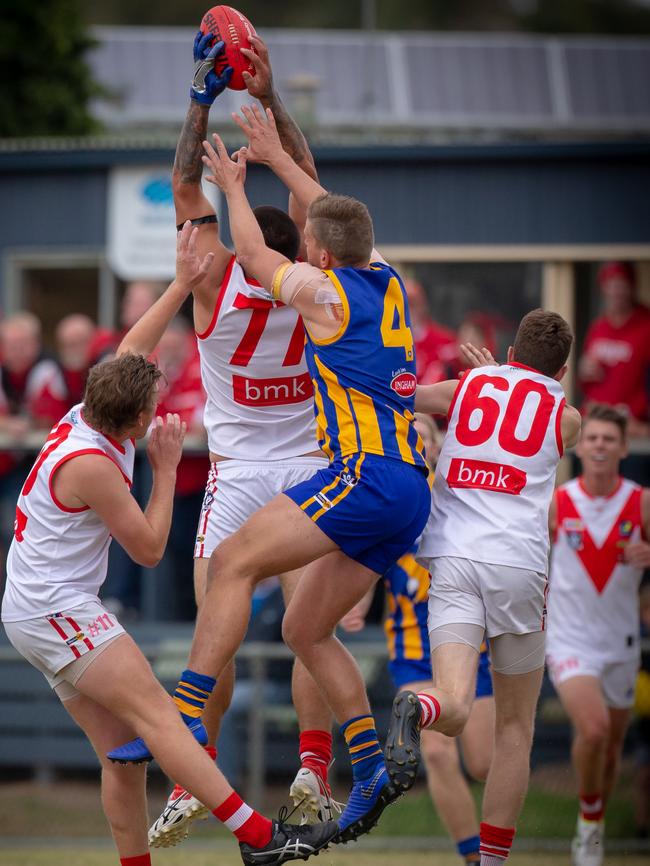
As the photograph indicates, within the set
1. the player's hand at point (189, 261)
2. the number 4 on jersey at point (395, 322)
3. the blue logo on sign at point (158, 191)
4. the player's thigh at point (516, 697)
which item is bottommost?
the player's thigh at point (516, 697)

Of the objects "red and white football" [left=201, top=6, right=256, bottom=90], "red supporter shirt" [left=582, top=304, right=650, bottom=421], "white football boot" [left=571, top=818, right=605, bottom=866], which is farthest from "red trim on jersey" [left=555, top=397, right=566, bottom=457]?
"red supporter shirt" [left=582, top=304, right=650, bottom=421]

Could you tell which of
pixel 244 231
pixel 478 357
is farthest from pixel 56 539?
pixel 478 357

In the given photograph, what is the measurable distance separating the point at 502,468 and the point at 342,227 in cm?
129

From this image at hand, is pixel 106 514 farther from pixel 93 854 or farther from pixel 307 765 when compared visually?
pixel 93 854

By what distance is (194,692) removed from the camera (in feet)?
20.2

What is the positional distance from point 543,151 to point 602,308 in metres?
1.49

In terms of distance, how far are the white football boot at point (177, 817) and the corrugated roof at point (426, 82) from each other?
33.5 feet

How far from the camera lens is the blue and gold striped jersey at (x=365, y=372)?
597cm

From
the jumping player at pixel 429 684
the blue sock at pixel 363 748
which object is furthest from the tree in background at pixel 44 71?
the blue sock at pixel 363 748

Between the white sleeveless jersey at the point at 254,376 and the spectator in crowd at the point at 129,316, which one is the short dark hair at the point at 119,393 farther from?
the spectator in crowd at the point at 129,316

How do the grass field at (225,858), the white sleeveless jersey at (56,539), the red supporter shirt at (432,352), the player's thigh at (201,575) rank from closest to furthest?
the white sleeveless jersey at (56,539), the player's thigh at (201,575), the grass field at (225,858), the red supporter shirt at (432,352)

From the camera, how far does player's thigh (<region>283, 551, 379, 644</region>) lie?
6.14 m

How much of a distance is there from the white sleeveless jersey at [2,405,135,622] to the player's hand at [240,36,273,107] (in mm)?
1691

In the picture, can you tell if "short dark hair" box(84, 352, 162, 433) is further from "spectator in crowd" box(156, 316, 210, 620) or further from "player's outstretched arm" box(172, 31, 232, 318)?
"spectator in crowd" box(156, 316, 210, 620)
